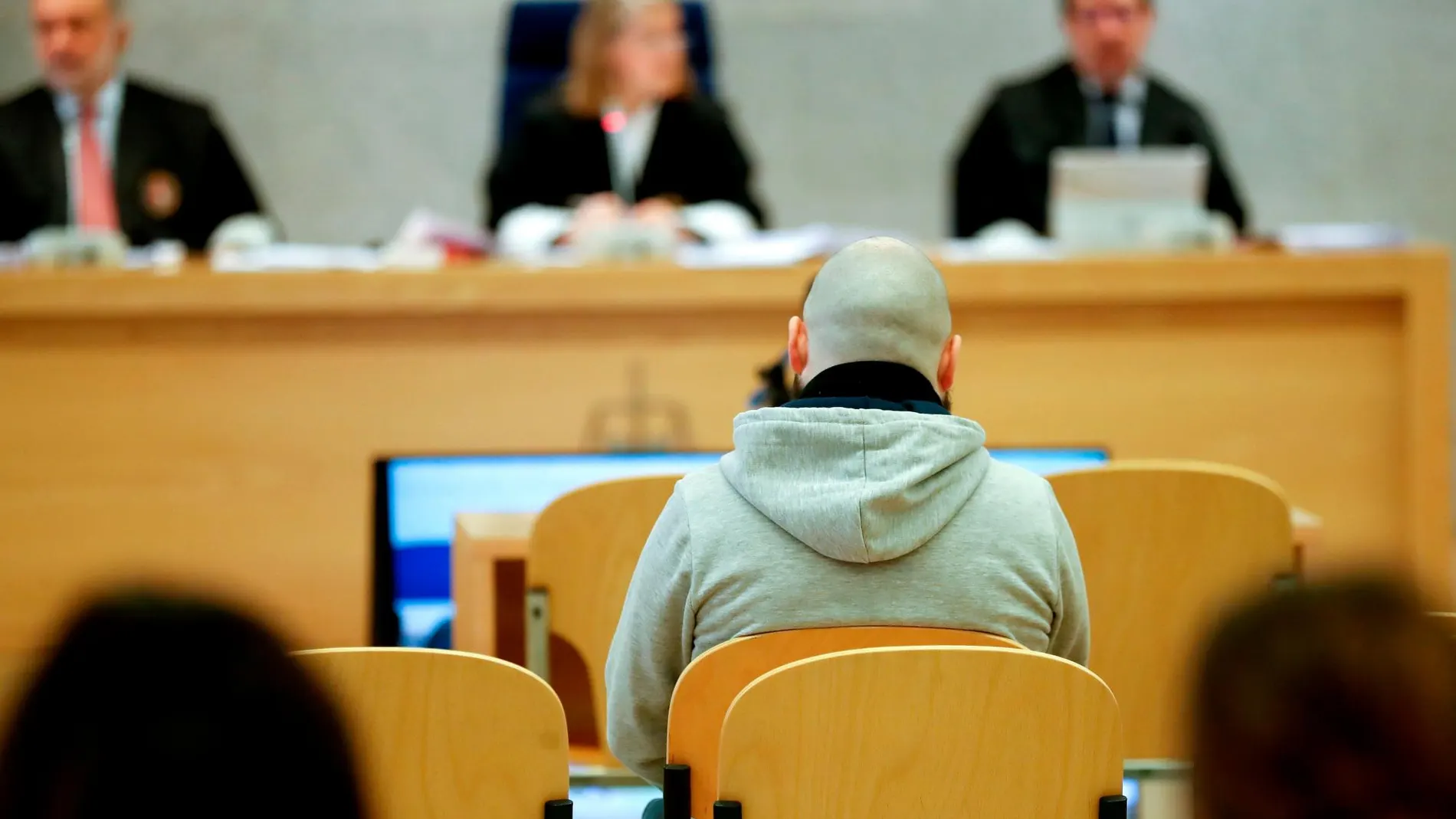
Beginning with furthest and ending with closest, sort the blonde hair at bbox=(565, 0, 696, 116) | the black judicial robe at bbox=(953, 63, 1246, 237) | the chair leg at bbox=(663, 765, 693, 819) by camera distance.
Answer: the black judicial robe at bbox=(953, 63, 1246, 237) < the blonde hair at bbox=(565, 0, 696, 116) < the chair leg at bbox=(663, 765, 693, 819)

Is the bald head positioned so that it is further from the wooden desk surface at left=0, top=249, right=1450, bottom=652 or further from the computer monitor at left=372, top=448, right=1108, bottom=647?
the wooden desk surface at left=0, top=249, right=1450, bottom=652

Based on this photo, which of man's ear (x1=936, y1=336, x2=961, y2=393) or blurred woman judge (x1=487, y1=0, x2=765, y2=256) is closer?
man's ear (x1=936, y1=336, x2=961, y2=393)

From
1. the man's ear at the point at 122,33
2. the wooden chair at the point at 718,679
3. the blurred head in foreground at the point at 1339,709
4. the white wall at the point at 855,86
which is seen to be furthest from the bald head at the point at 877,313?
the white wall at the point at 855,86

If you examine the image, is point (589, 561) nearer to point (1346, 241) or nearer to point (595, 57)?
point (1346, 241)

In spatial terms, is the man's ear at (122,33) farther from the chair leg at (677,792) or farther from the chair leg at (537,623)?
the chair leg at (677,792)

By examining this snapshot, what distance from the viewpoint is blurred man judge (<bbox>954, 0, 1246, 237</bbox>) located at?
413cm

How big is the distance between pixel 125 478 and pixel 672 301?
3.72 feet

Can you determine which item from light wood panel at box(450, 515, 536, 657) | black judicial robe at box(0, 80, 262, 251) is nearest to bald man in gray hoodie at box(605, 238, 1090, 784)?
light wood panel at box(450, 515, 536, 657)

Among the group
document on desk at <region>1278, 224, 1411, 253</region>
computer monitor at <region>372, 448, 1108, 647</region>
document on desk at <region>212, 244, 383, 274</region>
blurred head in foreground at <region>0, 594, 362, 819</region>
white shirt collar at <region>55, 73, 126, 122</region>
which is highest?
white shirt collar at <region>55, 73, 126, 122</region>

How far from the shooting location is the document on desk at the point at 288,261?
10.6 feet

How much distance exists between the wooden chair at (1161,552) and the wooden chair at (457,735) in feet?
2.92

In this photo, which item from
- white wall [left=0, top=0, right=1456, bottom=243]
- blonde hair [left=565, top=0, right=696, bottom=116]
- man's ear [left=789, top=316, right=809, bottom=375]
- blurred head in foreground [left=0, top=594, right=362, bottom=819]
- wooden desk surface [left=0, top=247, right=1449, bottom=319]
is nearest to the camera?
blurred head in foreground [left=0, top=594, right=362, bottom=819]

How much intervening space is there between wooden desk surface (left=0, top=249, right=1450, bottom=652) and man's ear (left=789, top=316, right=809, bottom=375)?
4.74 feet

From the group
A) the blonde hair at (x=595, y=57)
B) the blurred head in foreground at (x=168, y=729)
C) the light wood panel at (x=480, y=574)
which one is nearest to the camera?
the blurred head in foreground at (x=168, y=729)
